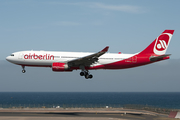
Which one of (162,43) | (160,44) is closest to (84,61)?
(160,44)

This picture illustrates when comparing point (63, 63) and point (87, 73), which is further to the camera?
point (87, 73)

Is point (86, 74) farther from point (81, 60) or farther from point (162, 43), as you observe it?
point (162, 43)

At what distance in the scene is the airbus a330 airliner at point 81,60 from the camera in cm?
4738

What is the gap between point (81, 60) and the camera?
46.8 m

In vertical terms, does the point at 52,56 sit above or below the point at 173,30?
below

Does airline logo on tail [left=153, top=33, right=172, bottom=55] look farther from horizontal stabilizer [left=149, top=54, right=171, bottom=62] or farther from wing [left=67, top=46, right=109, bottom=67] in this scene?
wing [left=67, top=46, right=109, bottom=67]

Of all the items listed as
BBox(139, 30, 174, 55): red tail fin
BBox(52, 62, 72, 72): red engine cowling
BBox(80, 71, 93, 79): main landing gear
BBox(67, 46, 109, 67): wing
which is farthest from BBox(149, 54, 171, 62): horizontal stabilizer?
BBox(52, 62, 72, 72): red engine cowling

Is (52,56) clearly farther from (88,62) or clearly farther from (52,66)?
(88,62)

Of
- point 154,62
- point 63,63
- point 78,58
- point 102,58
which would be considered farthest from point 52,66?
point 154,62

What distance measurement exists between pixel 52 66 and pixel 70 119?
1207cm

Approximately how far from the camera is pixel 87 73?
51.2 metres

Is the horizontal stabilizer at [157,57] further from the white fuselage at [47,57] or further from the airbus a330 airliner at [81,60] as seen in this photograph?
the white fuselage at [47,57]

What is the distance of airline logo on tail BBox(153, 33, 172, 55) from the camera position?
5247cm

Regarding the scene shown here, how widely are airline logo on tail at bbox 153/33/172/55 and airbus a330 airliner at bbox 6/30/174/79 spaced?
133cm
